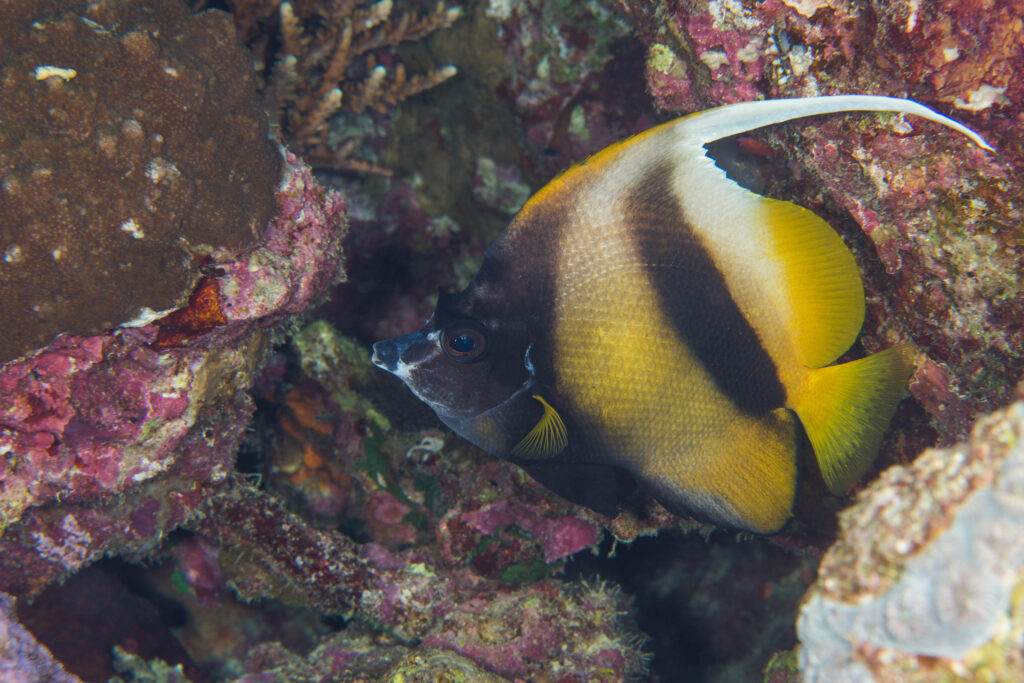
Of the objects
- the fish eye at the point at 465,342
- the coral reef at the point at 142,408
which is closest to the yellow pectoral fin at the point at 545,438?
the fish eye at the point at 465,342

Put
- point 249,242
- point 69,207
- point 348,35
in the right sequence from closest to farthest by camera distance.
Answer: point 69,207
point 249,242
point 348,35

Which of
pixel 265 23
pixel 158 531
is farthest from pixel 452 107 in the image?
pixel 158 531

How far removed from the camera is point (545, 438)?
177 cm

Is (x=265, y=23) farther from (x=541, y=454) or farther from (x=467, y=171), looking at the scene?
(x=541, y=454)

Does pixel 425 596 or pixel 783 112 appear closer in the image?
pixel 783 112

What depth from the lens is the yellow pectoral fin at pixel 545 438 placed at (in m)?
1.75

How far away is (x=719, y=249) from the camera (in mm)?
1626

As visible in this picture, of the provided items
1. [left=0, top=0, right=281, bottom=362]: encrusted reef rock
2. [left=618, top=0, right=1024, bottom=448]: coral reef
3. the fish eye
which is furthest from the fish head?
[left=618, top=0, right=1024, bottom=448]: coral reef

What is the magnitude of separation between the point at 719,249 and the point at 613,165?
390mm

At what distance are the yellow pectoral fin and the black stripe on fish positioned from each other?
46 cm

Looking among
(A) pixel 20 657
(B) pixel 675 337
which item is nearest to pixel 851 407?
(B) pixel 675 337

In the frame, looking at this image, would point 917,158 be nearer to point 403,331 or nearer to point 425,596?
point 425,596

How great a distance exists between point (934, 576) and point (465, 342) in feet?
4.07

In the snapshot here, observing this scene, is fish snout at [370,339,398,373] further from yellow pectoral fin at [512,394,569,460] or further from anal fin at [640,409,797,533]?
anal fin at [640,409,797,533]
